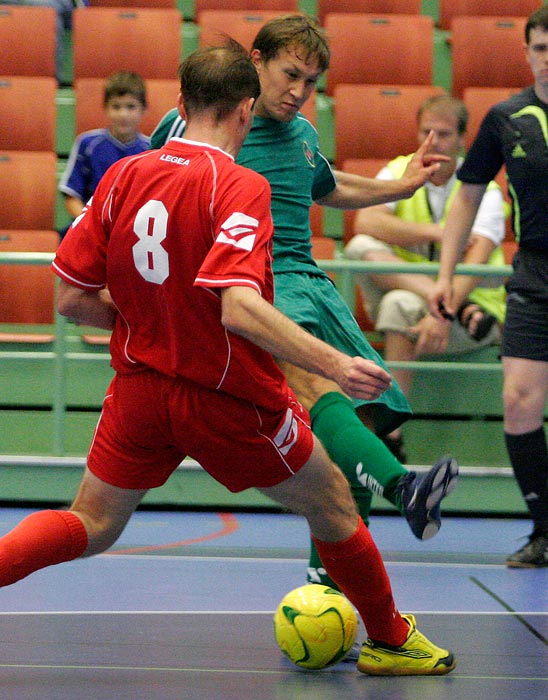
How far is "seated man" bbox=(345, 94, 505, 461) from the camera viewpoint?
5.55 metres

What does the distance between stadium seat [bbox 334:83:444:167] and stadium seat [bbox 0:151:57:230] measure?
1.69 meters

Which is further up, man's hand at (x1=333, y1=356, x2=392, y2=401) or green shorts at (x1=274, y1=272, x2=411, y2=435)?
man's hand at (x1=333, y1=356, x2=392, y2=401)

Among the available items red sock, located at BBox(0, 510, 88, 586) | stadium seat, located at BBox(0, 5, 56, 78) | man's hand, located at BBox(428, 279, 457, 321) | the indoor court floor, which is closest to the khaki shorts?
the indoor court floor

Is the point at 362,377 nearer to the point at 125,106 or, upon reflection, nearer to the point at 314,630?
the point at 314,630

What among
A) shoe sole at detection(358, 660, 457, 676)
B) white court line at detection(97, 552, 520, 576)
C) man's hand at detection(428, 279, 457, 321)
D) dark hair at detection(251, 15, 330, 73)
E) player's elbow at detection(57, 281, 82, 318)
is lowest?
white court line at detection(97, 552, 520, 576)

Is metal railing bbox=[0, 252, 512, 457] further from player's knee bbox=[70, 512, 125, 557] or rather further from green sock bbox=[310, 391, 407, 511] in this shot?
player's knee bbox=[70, 512, 125, 557]

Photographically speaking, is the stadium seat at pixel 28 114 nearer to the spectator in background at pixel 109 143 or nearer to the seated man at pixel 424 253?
the spectator in background at pixel 109 143

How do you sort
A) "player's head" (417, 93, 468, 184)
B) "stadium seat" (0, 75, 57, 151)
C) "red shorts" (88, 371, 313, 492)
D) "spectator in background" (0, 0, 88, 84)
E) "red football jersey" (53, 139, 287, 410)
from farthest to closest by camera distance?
"spectator in background" (0, 0, 88, 84)
"stadium seat" (0, 75, 57, 151)
"player's head" (417, 93, 468, 184)
"red shorts" (88, 371, 313, 492)
"red football jersey" (53, 139, 287, 410)

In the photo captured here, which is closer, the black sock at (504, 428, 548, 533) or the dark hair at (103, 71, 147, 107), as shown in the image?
the black sock at (504, 428, 548, 533)

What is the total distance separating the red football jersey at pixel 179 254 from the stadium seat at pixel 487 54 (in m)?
5.05

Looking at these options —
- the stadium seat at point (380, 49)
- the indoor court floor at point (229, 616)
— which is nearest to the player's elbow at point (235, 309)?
the indoor court floor at point (229, 616)

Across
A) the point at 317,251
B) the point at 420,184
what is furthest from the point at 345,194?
the point at 317,251

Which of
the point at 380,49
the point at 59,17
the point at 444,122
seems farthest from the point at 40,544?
the point at 59,17

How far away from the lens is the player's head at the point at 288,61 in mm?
3191
